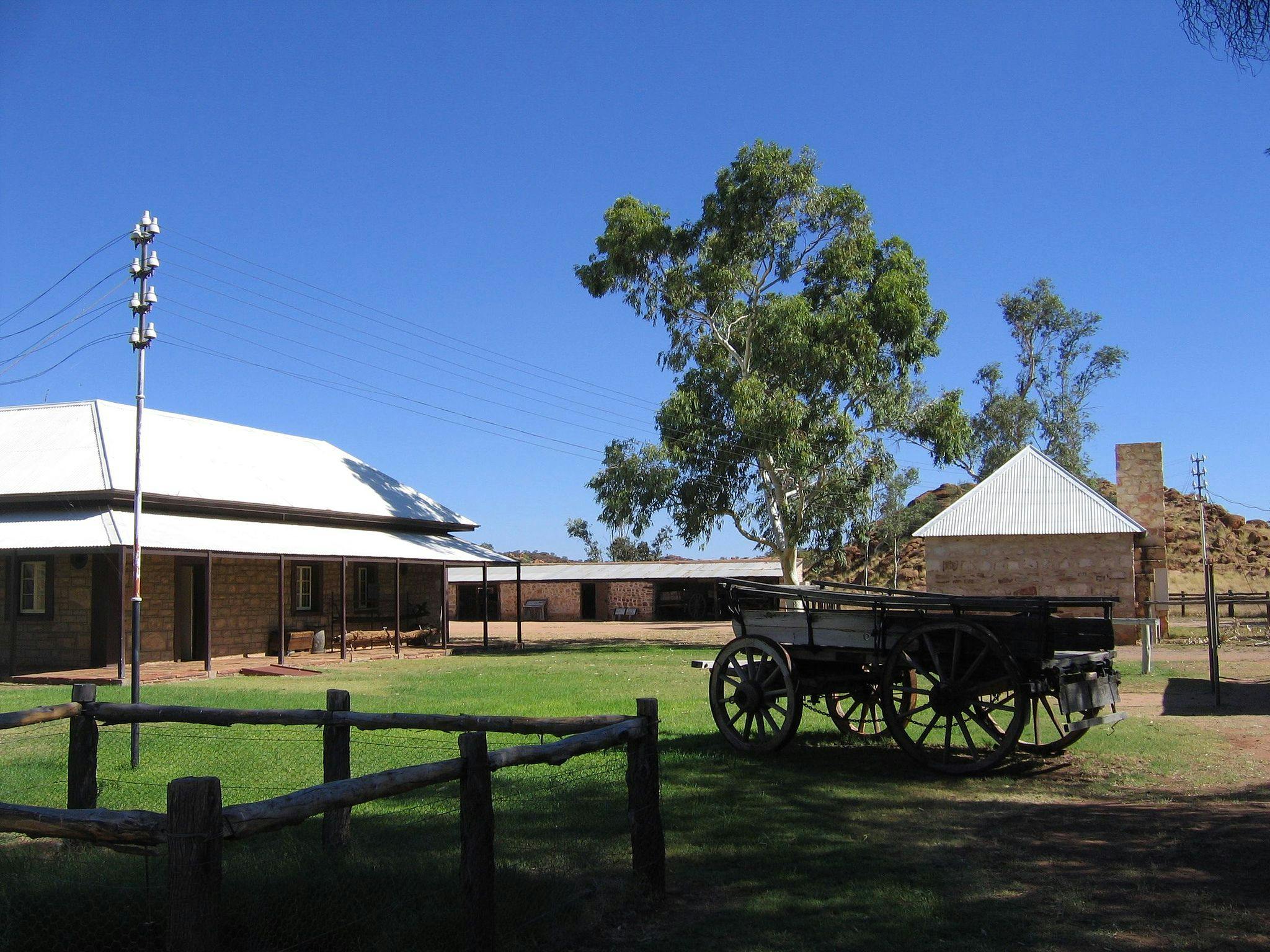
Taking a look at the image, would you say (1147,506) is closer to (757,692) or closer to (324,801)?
(757,692)

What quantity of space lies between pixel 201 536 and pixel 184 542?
102cm

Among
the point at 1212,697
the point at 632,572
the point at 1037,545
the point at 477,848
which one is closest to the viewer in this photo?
the point at 477,848

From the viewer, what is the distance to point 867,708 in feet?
32.6

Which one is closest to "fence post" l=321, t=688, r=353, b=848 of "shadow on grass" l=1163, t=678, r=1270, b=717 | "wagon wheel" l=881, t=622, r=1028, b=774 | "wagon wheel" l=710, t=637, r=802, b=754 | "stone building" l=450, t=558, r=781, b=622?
"wagon wheel" l=710, t=637, r=802, b=754

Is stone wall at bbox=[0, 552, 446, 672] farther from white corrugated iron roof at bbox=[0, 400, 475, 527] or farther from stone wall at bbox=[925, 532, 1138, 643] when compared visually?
stone wall at bbox=[925, 532, 1138, 643]

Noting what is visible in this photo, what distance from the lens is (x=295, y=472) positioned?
2700 centimetres

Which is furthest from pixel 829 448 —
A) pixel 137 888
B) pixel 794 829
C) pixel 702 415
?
pixel 137 888

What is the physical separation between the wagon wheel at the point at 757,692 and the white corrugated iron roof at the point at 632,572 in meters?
34.1

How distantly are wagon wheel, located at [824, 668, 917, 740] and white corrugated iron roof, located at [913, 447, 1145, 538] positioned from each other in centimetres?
1728

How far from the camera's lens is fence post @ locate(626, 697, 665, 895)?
5.39 meters

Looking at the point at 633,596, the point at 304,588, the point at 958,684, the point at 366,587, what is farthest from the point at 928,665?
the point at 633,596

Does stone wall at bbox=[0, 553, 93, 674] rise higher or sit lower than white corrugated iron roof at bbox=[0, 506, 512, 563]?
lower

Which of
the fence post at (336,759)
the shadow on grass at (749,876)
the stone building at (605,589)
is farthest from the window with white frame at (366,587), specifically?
the fence post at (336,759)

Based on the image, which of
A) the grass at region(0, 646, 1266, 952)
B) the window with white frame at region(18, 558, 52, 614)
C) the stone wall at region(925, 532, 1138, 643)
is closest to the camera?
the grass at region(0, 646, 1266, 952)
